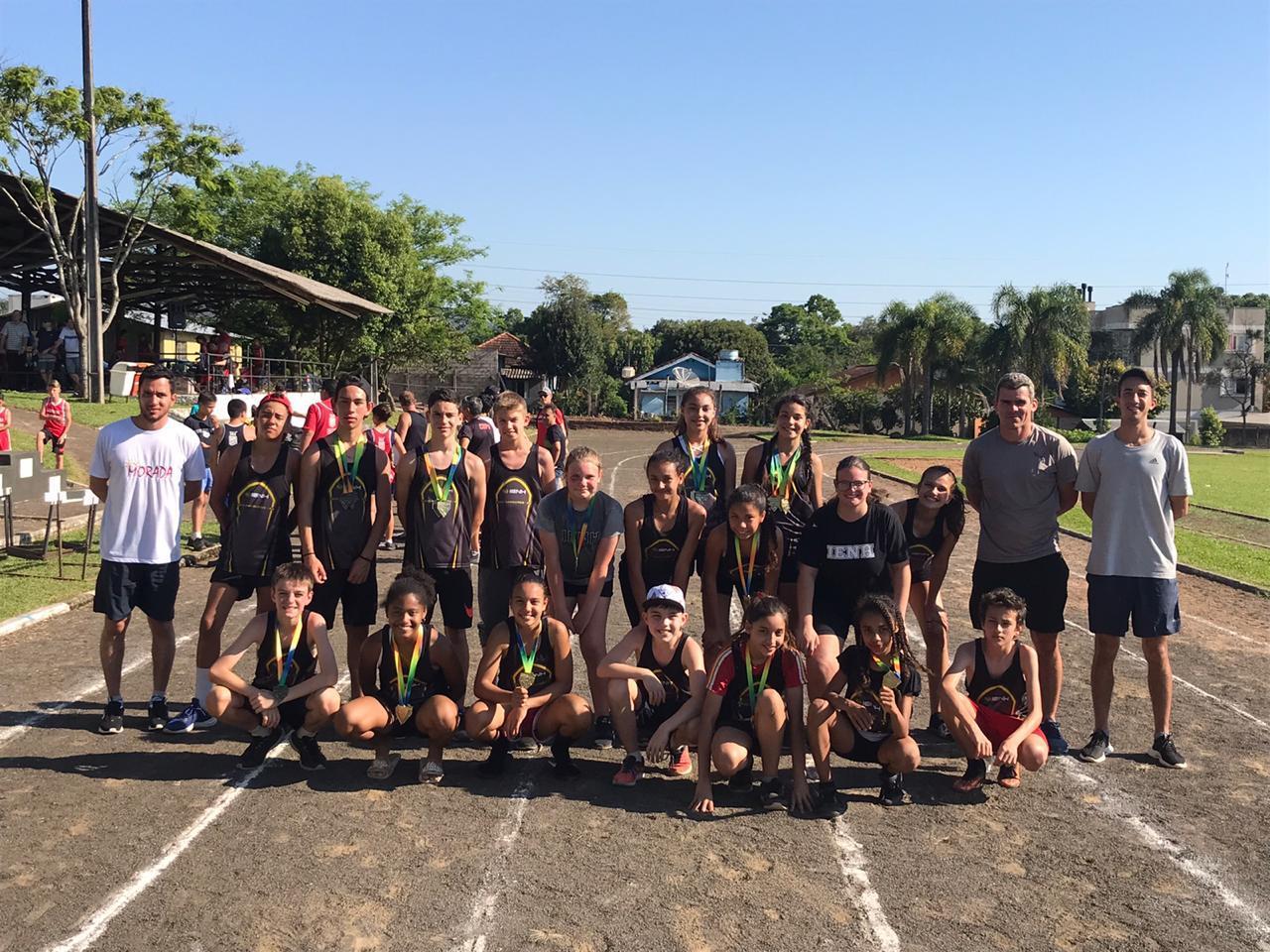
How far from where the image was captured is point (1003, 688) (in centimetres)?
575

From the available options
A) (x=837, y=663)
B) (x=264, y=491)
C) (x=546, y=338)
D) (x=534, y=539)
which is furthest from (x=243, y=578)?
(x=546, y=338)

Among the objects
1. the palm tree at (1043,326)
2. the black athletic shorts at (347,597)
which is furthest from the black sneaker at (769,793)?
the palm tree at (1043,326)

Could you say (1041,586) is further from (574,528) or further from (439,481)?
(439,481)

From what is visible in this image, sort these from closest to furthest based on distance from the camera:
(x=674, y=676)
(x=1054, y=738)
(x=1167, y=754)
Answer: (x=674, y=676)
(x=1167, y=754)
(x=1054, y=738)

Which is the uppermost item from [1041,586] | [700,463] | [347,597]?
[700,463]

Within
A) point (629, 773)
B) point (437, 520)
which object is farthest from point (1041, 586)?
point (437, 520)

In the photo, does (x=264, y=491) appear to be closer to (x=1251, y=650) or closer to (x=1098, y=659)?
(x=1098, y=659)

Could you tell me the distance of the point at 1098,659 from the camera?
6332 millimetres

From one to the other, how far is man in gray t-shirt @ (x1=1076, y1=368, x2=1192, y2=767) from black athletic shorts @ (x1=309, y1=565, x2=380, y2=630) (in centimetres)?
443

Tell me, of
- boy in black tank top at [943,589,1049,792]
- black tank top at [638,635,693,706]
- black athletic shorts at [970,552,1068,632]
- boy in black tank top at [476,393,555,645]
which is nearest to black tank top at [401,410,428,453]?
boy in black tank top at [476,393,555,645]

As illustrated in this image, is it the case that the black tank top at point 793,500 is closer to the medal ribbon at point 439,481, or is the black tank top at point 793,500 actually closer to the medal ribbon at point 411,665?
the medal ribbon at point 439,481

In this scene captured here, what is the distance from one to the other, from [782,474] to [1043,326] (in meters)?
57.2

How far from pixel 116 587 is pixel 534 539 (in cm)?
254

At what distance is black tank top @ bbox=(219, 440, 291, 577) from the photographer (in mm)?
6449
